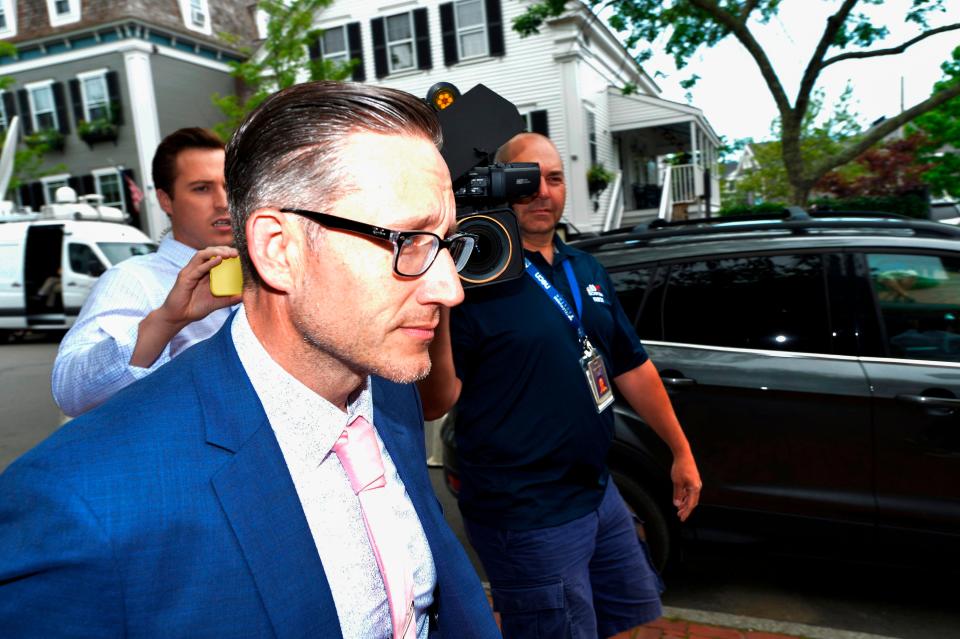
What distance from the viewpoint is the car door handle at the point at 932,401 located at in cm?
297

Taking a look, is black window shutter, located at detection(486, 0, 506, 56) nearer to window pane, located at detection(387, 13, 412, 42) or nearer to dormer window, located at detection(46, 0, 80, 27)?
window pane, located at detection(387, 13, 412, 42)

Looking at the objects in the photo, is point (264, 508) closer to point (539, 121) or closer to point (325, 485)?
point (325, 485)

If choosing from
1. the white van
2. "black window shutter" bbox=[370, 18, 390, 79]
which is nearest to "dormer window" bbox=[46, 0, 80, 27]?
"black window shutter" bbox=[370, 18, 390, 79]

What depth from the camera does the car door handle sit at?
9.75ft

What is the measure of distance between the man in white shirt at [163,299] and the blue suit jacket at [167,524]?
0.73 m

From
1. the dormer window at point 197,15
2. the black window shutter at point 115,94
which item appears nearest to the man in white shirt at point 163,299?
the black window shutter at point 115,94

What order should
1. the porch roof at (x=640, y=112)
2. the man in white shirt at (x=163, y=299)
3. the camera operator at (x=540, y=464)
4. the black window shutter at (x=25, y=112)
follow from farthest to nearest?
the black window shutter at (x=25, y=112) → the porch roof at (x=640, y=112) → the camera operator at (x=540, y=464) → the man in white shirt at (x=163, y=299)

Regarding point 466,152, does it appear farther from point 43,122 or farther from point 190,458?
point 43,122

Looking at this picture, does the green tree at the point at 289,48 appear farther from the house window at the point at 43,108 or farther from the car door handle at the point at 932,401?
the car door handle at the point at 932,401

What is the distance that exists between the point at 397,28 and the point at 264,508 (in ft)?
68.2

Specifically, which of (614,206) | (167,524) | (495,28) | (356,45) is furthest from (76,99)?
(167,524)

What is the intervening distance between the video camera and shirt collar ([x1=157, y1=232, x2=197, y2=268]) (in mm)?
961

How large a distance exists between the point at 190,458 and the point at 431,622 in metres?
0.64

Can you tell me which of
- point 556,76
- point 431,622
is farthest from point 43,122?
point 431,622
